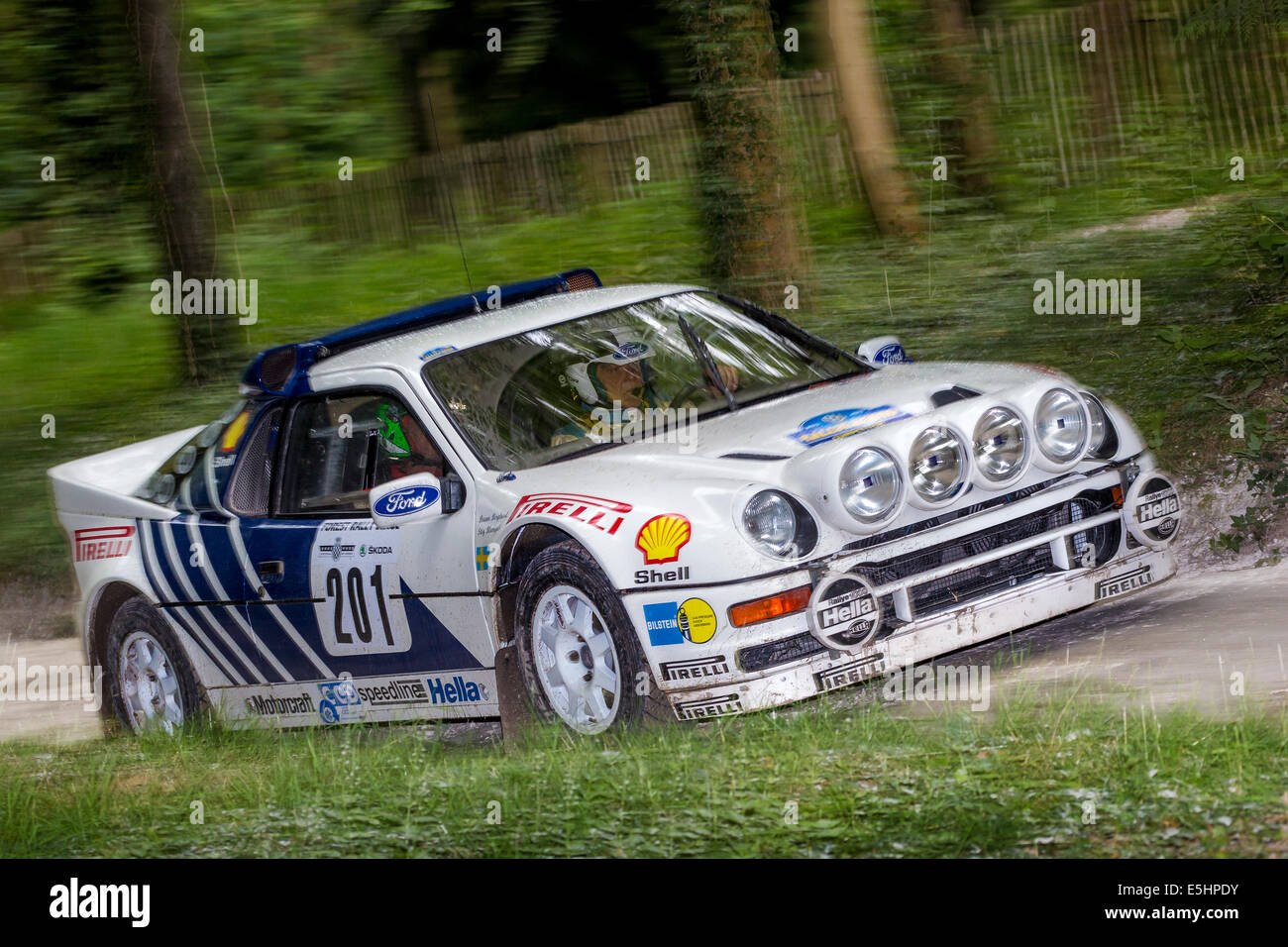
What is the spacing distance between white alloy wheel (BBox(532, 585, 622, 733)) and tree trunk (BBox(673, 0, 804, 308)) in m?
5.83

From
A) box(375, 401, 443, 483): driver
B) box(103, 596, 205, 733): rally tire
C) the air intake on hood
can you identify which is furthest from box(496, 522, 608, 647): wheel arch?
box(103, 596, 205, 733): rally tire

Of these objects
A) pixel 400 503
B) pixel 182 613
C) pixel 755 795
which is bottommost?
pixel 755 795

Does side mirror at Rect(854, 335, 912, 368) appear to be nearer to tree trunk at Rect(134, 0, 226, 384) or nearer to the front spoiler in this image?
the front spoiler

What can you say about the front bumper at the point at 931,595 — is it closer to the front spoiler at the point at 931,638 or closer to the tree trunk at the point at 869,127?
the front spoiler at the point at 931,638

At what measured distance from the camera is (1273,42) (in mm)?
12930

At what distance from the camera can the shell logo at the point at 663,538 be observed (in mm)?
5188

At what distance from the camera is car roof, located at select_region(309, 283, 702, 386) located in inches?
251

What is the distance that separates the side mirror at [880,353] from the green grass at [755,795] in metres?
1.76

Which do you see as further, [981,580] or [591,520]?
[981,580]

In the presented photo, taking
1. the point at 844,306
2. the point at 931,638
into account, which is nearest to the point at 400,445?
the point at 931,638

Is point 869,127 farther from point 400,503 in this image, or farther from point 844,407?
point 400,503

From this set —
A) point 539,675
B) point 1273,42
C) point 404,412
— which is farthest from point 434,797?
point 1273,42

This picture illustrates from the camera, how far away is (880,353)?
22.4 feet

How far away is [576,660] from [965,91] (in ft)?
29.3
